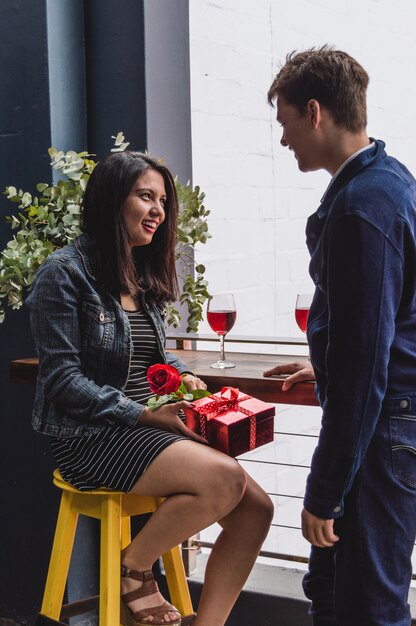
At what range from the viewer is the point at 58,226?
246 centimetres

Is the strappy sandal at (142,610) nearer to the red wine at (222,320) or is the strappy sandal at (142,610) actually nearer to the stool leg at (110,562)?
the stool leg at (110,562)

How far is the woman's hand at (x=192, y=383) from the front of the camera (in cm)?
207

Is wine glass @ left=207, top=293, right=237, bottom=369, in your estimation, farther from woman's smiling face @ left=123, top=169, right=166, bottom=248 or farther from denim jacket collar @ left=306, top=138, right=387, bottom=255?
denim jacket collar @ left=306, top=138, right=387, bottom=255

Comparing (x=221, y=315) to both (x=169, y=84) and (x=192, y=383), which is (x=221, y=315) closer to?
(x=192, y=383)

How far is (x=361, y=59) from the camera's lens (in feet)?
11.9

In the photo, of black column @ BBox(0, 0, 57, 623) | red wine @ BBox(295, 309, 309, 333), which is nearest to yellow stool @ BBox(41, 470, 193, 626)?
red wine @ BBox(295, 309, 309, 333)

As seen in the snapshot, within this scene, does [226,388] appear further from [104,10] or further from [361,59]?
[361,59]

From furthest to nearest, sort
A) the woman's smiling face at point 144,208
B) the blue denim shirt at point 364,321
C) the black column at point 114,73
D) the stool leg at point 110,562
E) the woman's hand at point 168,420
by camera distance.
→ 1. the black column at point 114,73
2. the woman's smiling face at point 144,208
3. the woman's hand at point 168,420
4. the stool leg at point 110,562
5. the blue denim shirt at point 364,321

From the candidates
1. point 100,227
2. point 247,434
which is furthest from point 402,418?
point 100,227

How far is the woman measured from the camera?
1.94 metres

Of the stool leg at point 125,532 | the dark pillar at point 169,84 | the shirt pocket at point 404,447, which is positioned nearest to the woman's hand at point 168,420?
the stool leg at point 125,532

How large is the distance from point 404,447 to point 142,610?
2.65 ft

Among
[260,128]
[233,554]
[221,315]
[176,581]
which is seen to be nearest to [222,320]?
→ [221,315]

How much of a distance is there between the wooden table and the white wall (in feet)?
2.17
